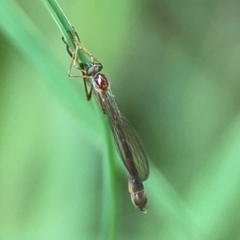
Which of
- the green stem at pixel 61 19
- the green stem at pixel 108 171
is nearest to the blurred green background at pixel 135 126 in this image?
the green stem at pixel 108 171

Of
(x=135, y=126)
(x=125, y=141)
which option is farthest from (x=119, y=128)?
(x=135, y=126)

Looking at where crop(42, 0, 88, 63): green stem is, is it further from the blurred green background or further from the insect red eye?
the blurred green background

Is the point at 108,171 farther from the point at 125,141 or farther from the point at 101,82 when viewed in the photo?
the point at 101,82

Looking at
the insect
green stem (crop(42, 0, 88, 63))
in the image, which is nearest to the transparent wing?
the insect

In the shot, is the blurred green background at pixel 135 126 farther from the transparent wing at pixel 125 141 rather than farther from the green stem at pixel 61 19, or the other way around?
the green stem at pixel 61 19

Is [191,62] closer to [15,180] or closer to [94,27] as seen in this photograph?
[94,27]

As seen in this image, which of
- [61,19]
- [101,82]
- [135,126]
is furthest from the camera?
[135,126]
